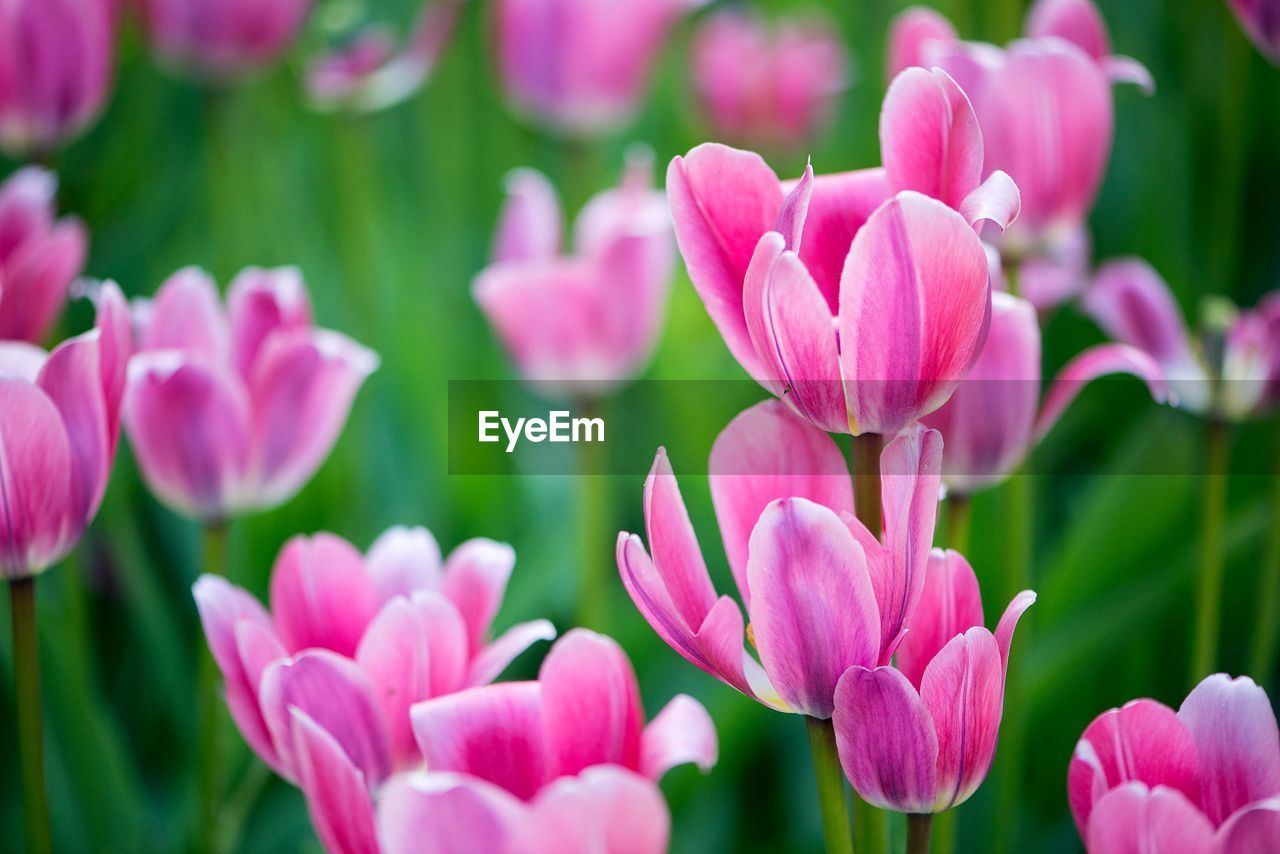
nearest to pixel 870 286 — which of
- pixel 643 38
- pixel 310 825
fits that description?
pixel 310 825

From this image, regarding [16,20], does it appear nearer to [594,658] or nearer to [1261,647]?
[594,658]

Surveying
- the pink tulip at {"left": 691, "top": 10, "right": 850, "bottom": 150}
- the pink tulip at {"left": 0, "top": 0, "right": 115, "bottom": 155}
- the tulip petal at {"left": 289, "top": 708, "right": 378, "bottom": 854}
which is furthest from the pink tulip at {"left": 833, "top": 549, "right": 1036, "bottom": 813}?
the pink tulip at {"left": 691, "top": 10, "right": 850, "bottom": 150}

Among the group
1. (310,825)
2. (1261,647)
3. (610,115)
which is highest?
(610,115)

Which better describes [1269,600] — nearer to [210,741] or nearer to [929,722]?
[929,722]

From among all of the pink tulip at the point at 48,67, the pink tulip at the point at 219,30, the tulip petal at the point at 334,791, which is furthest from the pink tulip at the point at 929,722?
the pink tulip at the point at 219,30

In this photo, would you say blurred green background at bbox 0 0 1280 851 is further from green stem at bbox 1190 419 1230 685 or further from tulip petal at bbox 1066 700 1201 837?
tulip petal at bbox 1066 700 1201 837
